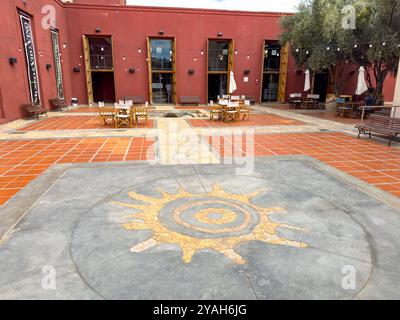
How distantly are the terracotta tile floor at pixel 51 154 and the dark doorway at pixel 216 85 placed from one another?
13763mm

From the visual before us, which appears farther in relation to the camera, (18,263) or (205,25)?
(205,25)

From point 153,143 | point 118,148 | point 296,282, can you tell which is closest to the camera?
point 296,282

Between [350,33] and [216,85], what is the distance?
971cm

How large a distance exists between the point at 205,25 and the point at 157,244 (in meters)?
19.5

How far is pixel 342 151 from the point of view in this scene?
7402 mm

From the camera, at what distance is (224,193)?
15.2ft

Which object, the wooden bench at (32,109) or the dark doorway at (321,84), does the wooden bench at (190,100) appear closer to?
the wooden bench at (32,109)

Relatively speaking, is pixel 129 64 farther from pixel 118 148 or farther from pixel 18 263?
pixel 18 263

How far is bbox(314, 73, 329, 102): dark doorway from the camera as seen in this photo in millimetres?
23250

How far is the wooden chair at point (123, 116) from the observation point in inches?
417

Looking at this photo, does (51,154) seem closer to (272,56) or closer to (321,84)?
(272,56)

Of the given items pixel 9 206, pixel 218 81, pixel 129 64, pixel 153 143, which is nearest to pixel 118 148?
pixel 153 143
